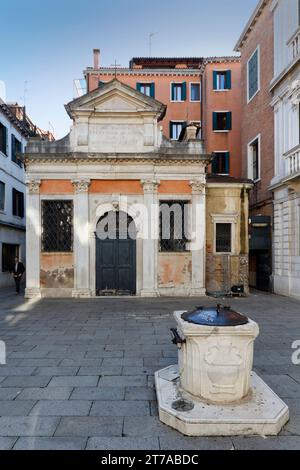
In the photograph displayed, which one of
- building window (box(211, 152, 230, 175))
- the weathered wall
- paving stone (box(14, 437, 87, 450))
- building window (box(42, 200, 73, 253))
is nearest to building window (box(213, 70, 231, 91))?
building window (box(211, 152, 230, 175))

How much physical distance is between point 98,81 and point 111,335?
21.9 metres

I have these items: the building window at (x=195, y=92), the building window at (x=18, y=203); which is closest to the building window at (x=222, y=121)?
the building window at (x=195, y=92)

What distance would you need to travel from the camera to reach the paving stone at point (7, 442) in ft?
11.0

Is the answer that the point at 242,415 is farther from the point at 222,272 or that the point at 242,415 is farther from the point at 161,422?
→ the point at 222,272

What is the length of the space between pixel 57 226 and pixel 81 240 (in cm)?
123

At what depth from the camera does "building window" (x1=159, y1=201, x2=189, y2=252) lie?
45.4 feet

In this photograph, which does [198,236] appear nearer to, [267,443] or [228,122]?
[267,443]

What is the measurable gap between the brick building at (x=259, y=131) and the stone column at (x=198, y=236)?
297cm

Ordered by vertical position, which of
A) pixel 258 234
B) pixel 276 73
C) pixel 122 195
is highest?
pixel 276 73

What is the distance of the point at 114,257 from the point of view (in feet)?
45.1

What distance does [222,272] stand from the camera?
14.3m

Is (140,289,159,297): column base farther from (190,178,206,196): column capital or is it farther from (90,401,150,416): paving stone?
(90,401,150,416): paving stone

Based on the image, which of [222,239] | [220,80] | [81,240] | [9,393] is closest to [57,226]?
[81,240]

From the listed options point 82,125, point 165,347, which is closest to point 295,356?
point 165,347
